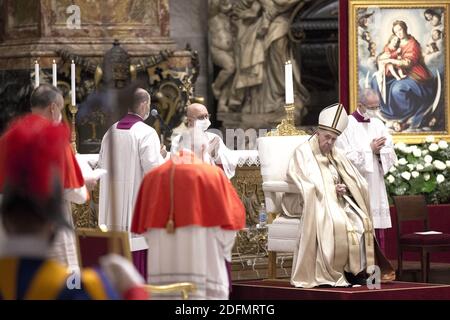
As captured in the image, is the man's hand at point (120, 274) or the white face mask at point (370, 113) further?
the white face mask at point (370, 113)

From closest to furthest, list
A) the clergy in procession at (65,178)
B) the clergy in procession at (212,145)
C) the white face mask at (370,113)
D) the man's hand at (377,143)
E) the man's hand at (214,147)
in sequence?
1. the clergy in procession at (65,178)
2. the clergy in procession at (212,145)
3. the man's hand at (214,147)
4. the man's hand at (377,143)
5. the white face mask at (370,113)

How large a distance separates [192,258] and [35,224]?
10.9 feet

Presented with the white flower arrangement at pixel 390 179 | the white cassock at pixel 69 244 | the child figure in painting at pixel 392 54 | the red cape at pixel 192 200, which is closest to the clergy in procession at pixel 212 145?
the white flower arrangement at pixel 390 179

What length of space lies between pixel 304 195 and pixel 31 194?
649 cm

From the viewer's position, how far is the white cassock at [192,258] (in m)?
8.05

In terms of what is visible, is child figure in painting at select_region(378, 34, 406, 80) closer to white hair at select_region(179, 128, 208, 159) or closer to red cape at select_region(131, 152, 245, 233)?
white hair at select_region(179, 128, 208, 159)

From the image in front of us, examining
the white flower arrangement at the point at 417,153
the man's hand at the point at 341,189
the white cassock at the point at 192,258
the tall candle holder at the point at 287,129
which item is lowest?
the white cassock at the point at 192,258

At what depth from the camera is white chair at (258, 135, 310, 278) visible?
1150cm

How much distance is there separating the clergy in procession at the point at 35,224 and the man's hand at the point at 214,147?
6.74m

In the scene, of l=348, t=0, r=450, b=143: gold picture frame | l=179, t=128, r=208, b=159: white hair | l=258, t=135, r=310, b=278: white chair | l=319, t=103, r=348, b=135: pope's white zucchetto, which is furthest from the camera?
l=348, t=0, r=450, b=143: gold picture frame

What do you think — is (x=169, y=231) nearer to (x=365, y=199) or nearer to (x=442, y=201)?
(x=365, y=199)

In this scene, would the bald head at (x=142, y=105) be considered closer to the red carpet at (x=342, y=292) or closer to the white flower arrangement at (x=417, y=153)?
the red carpet at (x=342, y=292)

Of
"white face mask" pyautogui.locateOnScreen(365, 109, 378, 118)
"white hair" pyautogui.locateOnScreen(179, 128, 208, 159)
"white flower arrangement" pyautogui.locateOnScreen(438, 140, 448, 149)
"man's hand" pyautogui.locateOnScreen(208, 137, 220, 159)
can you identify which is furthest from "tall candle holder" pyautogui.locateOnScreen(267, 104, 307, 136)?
"white hair" pyautogui.locateOnScreen(179, 128, 208, 159)

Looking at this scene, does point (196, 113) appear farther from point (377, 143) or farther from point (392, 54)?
point (392, 54)
